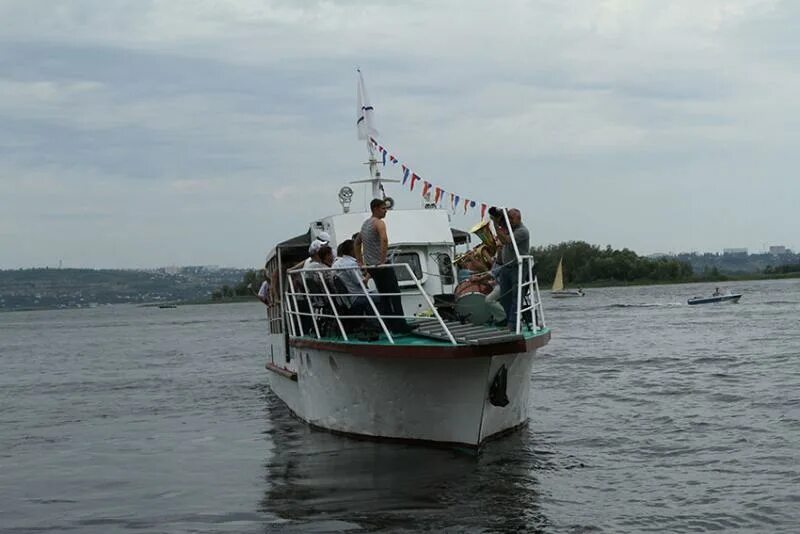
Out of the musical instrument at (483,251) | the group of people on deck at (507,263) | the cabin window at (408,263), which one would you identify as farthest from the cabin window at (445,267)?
the group of people on deck at (507,263)

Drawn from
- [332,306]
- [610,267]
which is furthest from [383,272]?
[610,267]

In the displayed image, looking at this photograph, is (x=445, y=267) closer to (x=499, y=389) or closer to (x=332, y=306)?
(x=332, y=306)

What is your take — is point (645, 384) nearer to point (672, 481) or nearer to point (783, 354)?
point (783, 354)

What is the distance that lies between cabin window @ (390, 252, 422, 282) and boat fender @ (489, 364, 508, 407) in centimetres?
553

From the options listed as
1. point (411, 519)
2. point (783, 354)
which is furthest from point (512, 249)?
point (783, 354)

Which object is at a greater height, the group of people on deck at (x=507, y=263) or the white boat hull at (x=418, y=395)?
the group of people on deck at (x=507, y=263)

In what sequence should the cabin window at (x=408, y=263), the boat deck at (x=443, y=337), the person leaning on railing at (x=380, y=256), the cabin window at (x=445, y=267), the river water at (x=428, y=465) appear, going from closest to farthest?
the river water at (x=428, y=465), the boat deck at (x=443, y=337), the person leaning on railing at (x=380, y=256), the cabin window at (x=408, y=263), the cabin window at (x=445, y=267)

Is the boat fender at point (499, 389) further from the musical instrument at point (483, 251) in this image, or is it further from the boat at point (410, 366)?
the musical instrument at point (483, 251)

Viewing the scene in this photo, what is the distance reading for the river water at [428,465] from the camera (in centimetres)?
1126

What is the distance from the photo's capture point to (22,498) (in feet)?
43.5

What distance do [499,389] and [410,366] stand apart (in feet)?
3.81

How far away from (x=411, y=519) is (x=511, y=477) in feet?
7.21

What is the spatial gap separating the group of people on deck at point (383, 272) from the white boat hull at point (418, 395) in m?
0.76

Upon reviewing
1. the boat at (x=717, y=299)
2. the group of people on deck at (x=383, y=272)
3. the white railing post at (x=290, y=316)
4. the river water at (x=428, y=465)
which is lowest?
the river water at (x=428, y=465)
